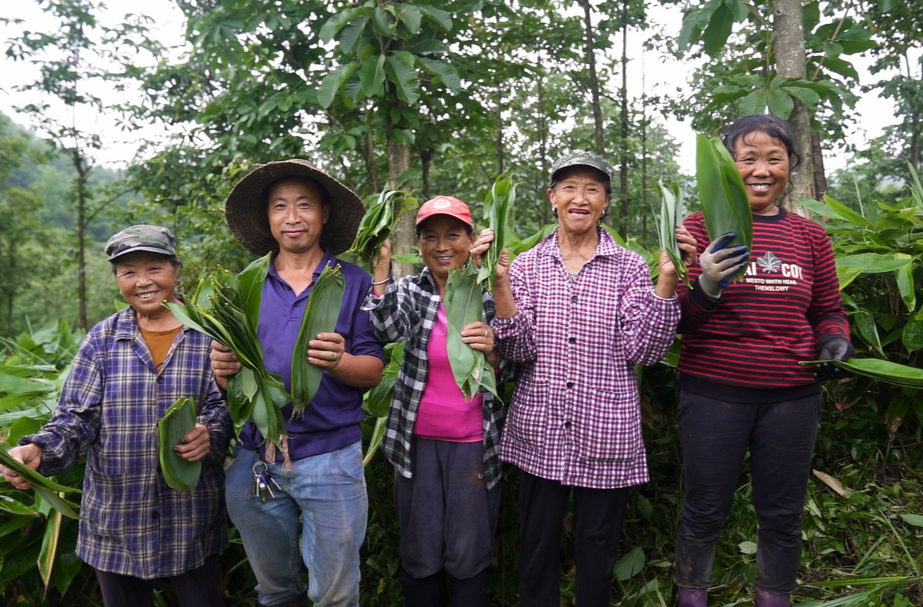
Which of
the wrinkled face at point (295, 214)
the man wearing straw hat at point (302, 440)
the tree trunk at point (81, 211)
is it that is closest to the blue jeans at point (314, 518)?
the man wearing straw hat at point (302, 440)

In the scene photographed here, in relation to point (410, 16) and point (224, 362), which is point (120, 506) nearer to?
point (224, 362)

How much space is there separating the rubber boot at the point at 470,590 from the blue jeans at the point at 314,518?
1.04ft

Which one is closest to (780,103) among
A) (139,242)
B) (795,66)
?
(795,66)

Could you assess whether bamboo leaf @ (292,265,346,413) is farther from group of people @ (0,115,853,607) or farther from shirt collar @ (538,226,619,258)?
shirt collar @ (538,226,619,258)

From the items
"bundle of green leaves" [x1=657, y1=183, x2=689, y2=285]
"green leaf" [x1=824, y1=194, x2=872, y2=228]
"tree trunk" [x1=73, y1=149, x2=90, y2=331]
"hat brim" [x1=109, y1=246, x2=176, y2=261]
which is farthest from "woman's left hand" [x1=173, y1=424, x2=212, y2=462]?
"tree trunk" [x1=73, y1=149, x2=90, y2=331]

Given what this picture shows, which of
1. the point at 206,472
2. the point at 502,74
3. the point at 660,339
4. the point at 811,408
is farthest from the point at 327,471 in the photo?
the point at 502,74

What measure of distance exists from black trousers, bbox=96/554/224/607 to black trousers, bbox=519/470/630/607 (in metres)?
0.98

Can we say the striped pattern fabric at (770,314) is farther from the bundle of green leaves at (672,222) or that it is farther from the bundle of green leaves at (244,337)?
the bundle of green leaves at (244,337)

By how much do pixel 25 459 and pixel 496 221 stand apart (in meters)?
1.44

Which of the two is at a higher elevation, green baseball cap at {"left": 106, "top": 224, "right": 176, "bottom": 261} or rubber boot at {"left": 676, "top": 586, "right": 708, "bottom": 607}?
green baseball cap at {"left": 106, "top": 224, "right": 176, "bottom": 261}

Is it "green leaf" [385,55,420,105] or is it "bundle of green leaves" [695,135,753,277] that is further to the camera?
"green leaf" [385,55,420,105]

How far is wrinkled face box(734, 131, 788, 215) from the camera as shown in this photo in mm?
1854

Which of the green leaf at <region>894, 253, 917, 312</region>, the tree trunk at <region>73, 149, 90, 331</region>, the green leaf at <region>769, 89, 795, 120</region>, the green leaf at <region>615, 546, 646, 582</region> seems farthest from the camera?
the tree trunk at <region>73, 149, 90, 331</region>

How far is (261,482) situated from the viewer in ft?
6.14
